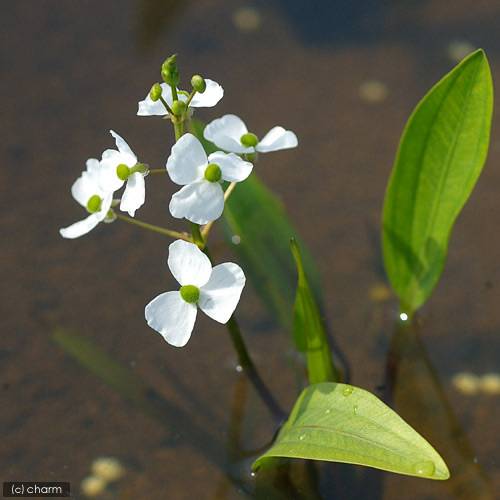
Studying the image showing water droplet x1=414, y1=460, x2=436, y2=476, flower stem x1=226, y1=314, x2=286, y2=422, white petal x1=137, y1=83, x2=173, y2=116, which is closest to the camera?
water droplet x1=414, y1=460, x2=436, y2=476

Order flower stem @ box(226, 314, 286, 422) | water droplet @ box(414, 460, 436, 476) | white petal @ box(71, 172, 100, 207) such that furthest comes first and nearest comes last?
flower stem @ box(226, 314, 286, 422), white petal @ box(71, 172, 100, 207), water droplet @ box(414, 460, 436, 476)

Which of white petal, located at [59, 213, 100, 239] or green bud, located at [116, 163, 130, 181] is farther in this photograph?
white petal, located at [59, 213, 100, 239]

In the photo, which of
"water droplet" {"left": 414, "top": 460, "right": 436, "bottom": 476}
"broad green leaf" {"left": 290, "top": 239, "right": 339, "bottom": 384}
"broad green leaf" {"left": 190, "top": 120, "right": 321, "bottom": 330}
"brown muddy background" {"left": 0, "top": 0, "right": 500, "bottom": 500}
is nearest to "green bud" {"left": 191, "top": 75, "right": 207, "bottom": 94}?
"broad green leaf" {"left": 290, "top": 239, "right": 339, "bottom": 384}

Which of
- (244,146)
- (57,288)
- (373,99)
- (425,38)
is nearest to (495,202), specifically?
(373,99)

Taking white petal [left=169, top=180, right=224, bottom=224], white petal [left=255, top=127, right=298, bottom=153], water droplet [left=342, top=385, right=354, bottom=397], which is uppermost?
white petal [left=255, top=127, right=298, bottom=153]

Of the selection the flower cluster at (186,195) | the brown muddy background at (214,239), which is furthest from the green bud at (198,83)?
the brown muddy background at (214,239)

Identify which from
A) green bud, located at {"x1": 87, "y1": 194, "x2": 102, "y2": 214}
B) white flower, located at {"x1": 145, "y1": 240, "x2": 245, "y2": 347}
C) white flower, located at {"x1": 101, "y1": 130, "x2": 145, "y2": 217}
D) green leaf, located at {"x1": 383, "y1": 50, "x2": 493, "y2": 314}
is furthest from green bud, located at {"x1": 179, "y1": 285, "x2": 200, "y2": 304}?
green leaf, located at {"x1": 383, "y1": 50, "x2": 493, "y2": 314}

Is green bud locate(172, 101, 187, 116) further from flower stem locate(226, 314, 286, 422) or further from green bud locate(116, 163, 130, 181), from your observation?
flower stem locate(226, 314, 286, 422)

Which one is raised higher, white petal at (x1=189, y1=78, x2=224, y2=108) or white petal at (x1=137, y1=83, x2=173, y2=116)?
white petal at (x1=189, y1=78, x2=224, y2=108)
